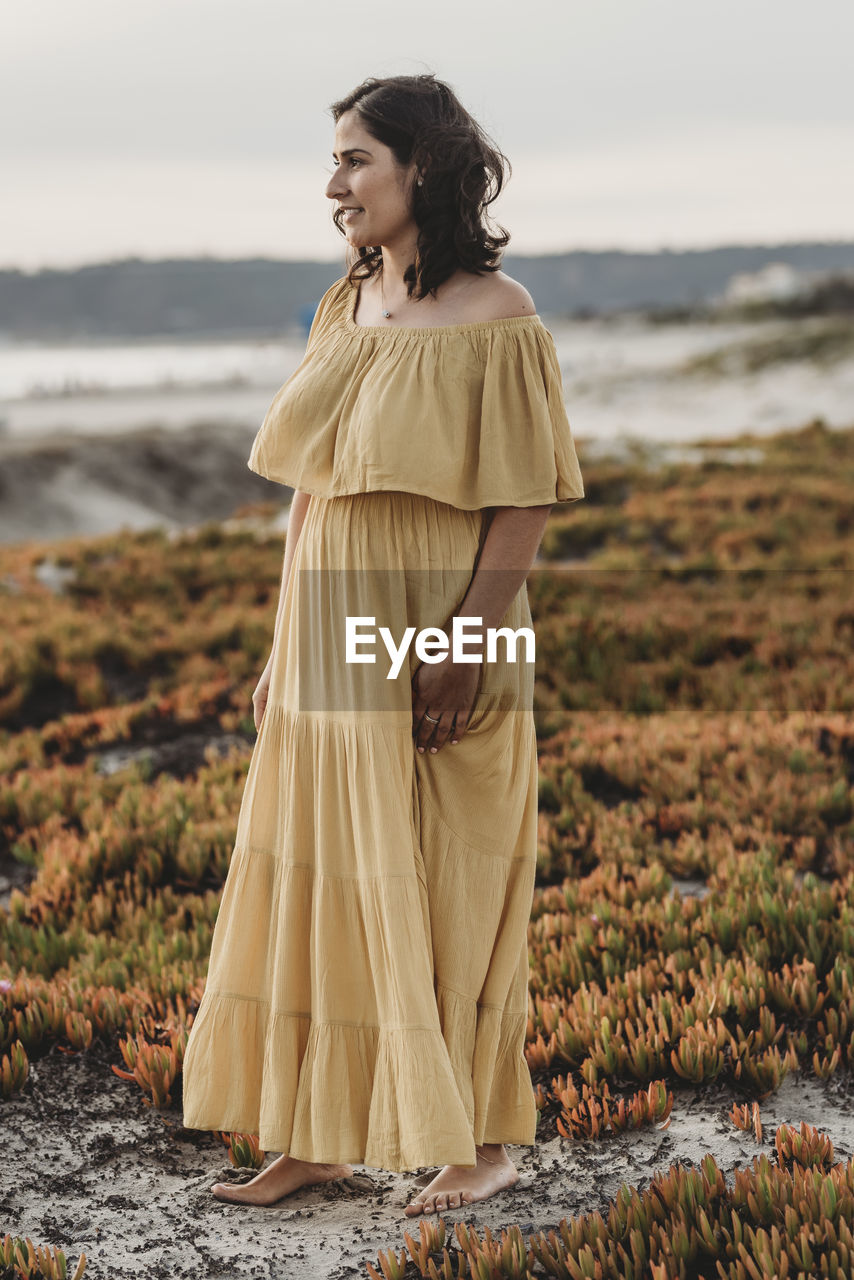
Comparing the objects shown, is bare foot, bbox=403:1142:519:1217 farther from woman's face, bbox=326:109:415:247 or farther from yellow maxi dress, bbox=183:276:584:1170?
woman's face, bbox=326:109:415:247

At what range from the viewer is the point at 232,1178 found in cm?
329

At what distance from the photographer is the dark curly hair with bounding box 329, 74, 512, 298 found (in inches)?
107

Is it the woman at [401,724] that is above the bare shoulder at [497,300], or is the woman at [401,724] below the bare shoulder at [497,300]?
below

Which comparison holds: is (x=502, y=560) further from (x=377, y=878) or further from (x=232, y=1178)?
(x=232, y=1178)

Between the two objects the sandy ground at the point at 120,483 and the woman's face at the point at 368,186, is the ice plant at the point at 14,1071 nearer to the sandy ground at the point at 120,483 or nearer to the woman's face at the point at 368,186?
the woman's face at the point at 368,186

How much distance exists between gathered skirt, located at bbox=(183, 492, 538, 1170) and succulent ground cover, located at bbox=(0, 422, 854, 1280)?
13.6 inches

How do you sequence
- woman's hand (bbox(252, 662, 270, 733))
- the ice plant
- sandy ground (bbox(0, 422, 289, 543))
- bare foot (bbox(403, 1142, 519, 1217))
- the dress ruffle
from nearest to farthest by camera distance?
1. the dress ruffle
2. bare foot (bbox(403, 1142, 519, 1217))
3. woman's hand (bbox(252, 662, 270, 733))
4. the ice plant
5. sandy ground (bbox(0, 422, 289, 543))

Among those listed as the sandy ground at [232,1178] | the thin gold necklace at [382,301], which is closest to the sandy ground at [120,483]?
the sandy ground at [232,1178]

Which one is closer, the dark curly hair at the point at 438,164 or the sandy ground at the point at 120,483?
the dark curly hair at the point at 438,164

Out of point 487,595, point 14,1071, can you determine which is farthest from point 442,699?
point 14,1071

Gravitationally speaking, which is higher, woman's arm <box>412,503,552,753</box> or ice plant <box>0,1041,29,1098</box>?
woman's arm <box>412,503,552,753</box>

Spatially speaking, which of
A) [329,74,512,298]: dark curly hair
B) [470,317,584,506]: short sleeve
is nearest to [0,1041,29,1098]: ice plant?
[470,317,584,506]: short sleeve

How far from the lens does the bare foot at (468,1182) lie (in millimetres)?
3029

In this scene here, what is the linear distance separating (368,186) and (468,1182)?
2437 mm
